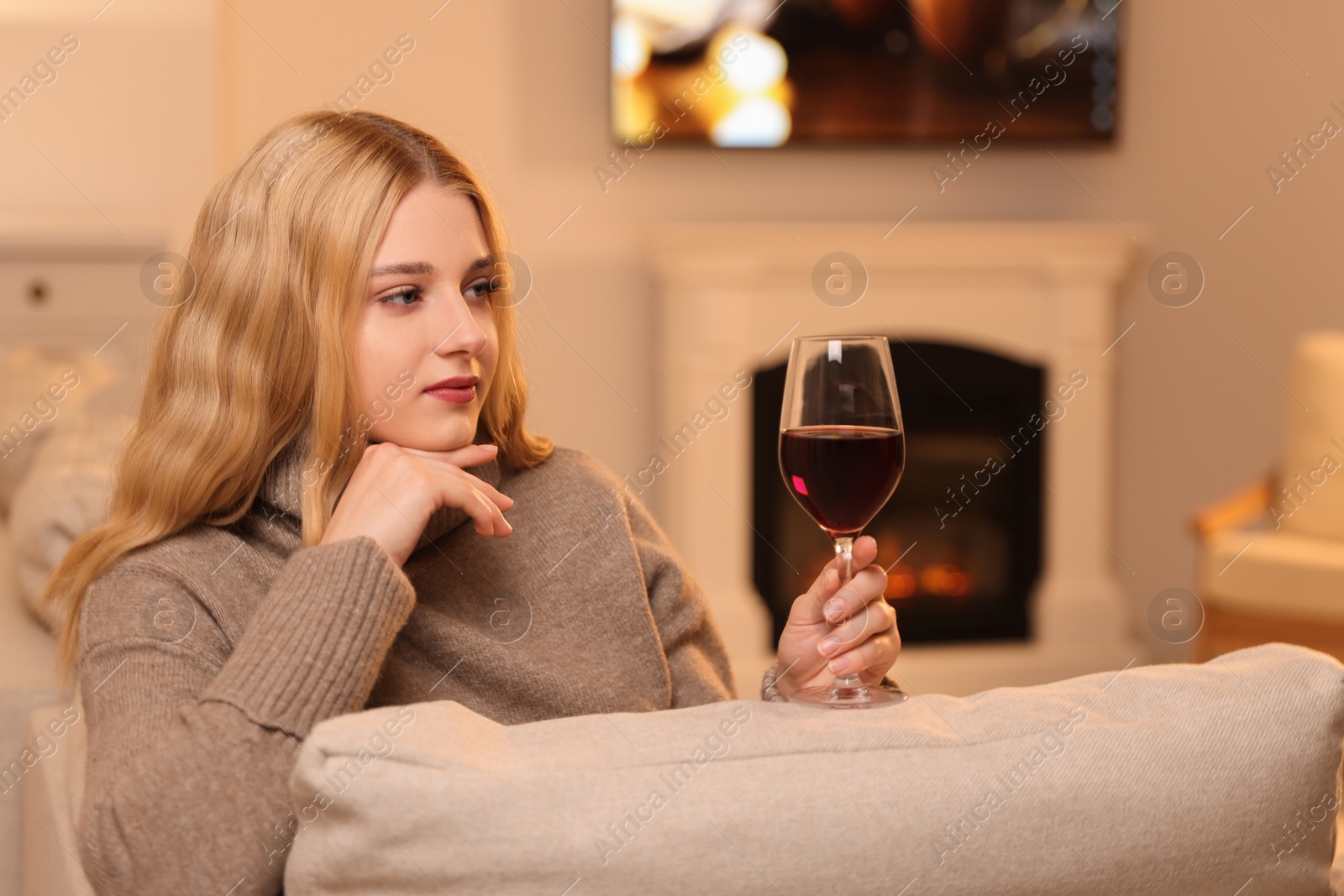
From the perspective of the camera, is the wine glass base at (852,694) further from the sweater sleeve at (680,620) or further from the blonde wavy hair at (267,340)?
the blonde wavy hair at (267,340)

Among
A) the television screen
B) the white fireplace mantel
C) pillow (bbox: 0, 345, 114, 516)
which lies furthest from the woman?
the television screen

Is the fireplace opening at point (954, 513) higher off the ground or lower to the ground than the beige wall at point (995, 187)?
lower

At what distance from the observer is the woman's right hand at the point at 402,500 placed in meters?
0.99

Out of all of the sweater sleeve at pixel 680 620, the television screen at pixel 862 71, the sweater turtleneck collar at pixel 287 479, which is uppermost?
the television screen at pixel 862 71

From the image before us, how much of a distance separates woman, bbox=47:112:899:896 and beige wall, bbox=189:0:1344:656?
7.29ft

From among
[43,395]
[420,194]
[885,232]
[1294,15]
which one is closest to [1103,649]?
[885,232]

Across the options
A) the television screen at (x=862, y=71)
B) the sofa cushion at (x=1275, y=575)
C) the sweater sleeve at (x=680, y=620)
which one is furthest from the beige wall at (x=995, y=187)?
the sweater sleeve at (x=680, y=620)

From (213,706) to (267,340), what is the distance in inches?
15.3

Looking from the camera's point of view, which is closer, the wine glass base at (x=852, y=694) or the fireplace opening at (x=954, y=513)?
the wine glass base at (x=852, y=694)

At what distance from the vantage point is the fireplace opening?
389cm

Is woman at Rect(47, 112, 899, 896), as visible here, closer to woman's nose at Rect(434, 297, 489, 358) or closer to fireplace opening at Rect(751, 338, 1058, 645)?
woman's nose at Rect(434, 297, 489, 358)

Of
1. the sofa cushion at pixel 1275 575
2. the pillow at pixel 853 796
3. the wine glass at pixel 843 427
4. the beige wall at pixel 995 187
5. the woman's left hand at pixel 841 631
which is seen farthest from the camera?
the beige wall at pixel 995 187

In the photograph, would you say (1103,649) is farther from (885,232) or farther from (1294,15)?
(1294,15)

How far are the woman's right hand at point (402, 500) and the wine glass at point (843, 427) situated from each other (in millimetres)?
261
